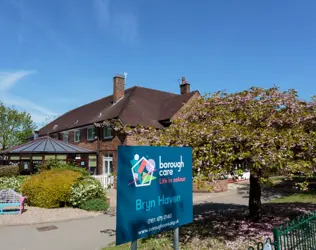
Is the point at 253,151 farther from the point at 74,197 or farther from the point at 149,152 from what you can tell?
the point at 74,197

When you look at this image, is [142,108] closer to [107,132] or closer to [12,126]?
[107,132]

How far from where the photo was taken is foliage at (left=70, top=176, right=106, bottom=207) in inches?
496

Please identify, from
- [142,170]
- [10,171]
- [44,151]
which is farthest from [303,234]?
[10,171]

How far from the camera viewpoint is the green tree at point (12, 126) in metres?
42.9

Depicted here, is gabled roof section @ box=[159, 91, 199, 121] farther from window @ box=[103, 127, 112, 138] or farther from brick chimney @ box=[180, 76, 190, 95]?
window @ box=[103, 127, 112, 138]

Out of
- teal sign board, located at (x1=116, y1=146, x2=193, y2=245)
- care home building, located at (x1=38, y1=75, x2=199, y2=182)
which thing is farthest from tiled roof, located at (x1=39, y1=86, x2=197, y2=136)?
teal sign board, located at (x1=116, y1=146, x2=193, y2=245)

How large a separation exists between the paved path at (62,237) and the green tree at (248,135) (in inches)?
125

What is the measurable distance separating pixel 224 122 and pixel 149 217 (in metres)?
4.15

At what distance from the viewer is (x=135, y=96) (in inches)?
1065

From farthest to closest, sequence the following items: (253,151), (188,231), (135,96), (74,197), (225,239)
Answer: (135,96) < (74,197) < (188,231) < (225,239) < (253,151)

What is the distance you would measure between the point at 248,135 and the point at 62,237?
6033mm

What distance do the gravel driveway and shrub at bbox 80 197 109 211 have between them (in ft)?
0.94

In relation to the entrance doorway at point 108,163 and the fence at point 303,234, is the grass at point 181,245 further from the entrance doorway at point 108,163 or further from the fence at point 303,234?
the entrance doorway at point 108,163

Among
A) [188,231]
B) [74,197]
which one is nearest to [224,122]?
[188,231]
